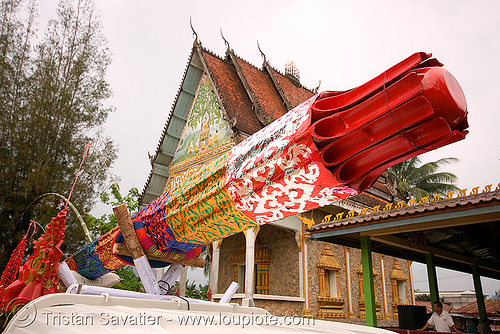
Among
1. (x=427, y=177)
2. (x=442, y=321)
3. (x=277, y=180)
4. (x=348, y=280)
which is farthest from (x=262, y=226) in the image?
(x=427, y=177)

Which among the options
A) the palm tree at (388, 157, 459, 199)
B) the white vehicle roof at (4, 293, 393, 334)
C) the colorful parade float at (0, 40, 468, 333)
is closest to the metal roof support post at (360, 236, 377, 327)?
the colorful parade float at (0, 40, 468, 333)

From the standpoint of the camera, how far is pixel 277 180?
4.04ft

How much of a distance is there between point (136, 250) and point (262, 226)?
30.6 feet

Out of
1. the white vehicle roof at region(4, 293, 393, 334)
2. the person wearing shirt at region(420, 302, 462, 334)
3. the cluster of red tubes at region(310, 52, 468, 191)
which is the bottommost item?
the person wearing shirt at region(420, 302, 462, 334)

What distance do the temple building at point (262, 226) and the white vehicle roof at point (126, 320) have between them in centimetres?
731

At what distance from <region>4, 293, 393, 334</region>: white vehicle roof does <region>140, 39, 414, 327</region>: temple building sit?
288 inches

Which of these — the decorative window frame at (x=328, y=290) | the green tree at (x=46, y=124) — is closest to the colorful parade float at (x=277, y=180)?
the green tree at (x=46, y=124)

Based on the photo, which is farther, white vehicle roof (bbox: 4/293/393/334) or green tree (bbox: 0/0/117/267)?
green tree (bbox: 0/0/117/267)

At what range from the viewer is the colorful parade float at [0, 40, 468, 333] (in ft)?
3.25

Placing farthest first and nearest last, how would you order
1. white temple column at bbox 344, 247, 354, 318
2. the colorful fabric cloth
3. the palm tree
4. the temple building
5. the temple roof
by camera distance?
the palm tree
white temple column at bbox 344, 247, 354, 318
the temple roof
the temple building
the colorful fabric cloth

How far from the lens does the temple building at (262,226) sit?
984 centimetres

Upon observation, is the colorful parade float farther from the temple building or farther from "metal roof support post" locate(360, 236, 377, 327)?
the temple building

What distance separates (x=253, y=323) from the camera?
4.17 feet

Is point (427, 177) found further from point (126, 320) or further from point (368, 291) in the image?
point (126, 320)
